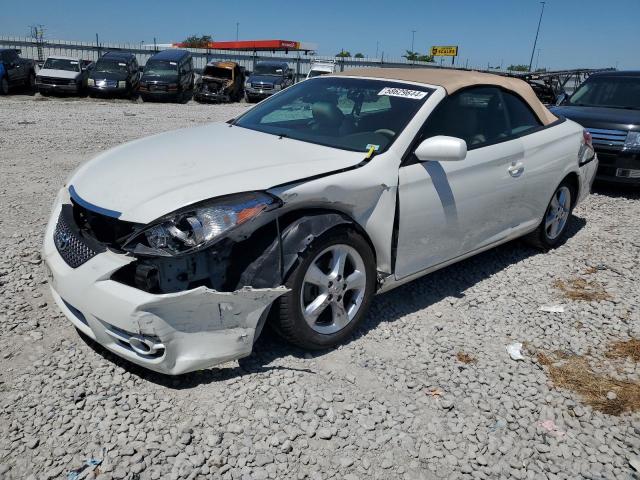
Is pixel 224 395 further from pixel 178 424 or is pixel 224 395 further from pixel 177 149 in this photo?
pixel 177 149

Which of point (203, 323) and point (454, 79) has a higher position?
point (454, 79)

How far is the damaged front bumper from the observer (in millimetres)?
2613

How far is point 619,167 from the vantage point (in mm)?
7406

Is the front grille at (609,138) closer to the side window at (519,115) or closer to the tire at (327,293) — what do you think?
the side window at (519,115)

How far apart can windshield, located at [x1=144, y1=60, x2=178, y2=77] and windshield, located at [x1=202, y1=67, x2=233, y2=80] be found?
134cm

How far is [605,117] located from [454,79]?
4.62m

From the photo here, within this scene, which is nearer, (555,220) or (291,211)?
(291,211)

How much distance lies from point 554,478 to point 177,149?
2776 mm

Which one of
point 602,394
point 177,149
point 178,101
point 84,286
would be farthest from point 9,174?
point 178,101

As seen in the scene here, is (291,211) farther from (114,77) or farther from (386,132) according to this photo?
(114,77)

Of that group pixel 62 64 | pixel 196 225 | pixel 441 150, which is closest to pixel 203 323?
pixel 196 225

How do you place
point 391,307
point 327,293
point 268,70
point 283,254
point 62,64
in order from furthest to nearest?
point 268,70 < point 62,64 < point 391,307 < point 327,293 < point 283,254

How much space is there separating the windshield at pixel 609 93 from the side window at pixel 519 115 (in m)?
4.44

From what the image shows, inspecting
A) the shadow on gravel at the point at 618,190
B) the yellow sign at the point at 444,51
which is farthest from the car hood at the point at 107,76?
the yellow sign at the point at 444,51
